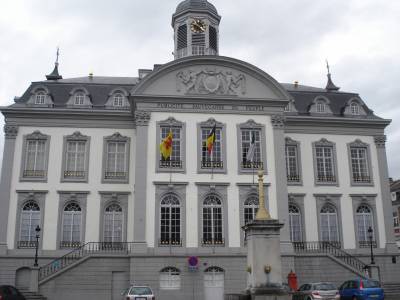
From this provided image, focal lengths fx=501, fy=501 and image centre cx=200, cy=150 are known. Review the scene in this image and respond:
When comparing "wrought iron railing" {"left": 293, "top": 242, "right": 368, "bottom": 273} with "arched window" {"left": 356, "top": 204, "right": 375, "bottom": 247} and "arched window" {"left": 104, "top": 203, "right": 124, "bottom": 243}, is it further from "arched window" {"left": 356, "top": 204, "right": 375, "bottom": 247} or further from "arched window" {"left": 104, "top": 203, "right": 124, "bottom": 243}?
"arched window" {"left": 104, "top": 203, "right": 124, "bottom": 243}

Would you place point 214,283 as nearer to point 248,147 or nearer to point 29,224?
point 248,147

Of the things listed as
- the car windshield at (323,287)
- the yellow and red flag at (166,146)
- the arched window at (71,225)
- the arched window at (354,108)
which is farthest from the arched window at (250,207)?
the arched window at (354,108)

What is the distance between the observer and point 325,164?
3238 cm

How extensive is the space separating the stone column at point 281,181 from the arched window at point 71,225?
11.6 meters

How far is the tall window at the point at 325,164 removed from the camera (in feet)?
105

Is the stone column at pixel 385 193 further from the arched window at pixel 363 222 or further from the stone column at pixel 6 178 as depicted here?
the stone column at pixel 6 178

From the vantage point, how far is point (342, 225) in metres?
31.3

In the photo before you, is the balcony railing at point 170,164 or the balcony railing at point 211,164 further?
the balcony railing at point 211,164

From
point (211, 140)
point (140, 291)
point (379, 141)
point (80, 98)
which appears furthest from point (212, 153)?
point (379, 141)

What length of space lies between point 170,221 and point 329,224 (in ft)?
34.9

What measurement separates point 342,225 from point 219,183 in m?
8.95

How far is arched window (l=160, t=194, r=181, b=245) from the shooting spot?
2702 centimetres

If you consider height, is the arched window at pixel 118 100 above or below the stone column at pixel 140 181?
above

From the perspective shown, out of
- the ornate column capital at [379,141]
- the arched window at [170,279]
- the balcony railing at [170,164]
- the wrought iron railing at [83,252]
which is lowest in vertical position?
the arched window at [170,279]
